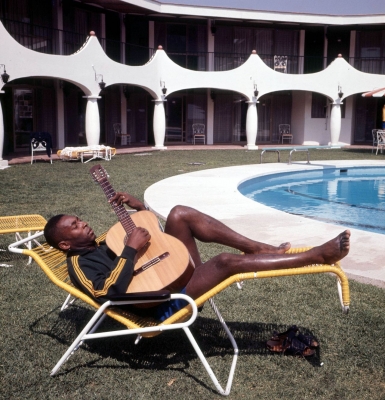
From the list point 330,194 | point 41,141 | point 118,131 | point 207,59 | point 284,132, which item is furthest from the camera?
point 284,132

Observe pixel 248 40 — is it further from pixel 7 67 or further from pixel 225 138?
pixel 7 67

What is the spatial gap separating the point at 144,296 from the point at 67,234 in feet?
2.12

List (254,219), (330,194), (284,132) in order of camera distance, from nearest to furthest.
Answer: (254,219) < (330,194) < (284,132)

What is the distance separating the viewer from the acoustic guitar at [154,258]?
2.66m

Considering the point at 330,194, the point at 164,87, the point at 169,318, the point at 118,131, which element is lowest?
the point at 330,194

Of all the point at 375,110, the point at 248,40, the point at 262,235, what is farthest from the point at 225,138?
the point at 262,235

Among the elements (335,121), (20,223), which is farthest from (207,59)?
(20,223)

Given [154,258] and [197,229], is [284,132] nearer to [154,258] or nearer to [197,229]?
[197,229]

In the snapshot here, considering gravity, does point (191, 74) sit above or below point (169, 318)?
above

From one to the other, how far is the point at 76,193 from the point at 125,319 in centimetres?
658

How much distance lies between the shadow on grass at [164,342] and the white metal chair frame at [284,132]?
2179 centimetres

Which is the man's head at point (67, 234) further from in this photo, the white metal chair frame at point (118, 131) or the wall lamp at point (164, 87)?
the white metal chair frame at point (118, 131)

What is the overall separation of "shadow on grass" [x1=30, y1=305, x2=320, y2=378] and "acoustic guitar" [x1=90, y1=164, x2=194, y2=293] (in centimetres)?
49

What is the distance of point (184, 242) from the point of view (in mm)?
3094
